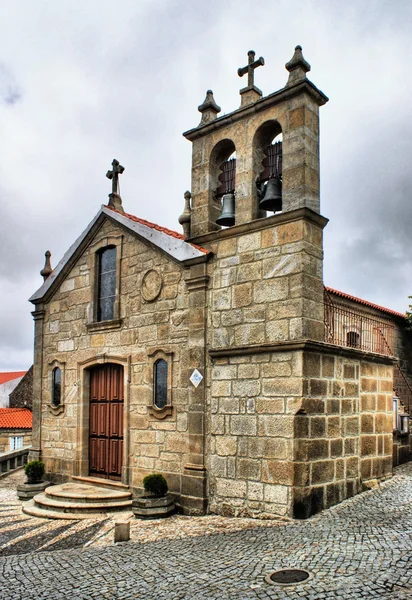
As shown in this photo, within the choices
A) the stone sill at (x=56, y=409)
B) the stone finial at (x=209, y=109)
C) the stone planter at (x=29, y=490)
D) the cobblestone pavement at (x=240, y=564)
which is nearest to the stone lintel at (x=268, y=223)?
the stone finial at (x=209, y=109)

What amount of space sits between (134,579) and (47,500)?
486 centimetres

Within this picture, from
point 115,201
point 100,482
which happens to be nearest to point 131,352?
point 100,482

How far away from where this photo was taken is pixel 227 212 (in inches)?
395

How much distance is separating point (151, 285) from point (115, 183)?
3427 millimetres

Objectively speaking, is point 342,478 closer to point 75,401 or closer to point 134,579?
point 134,579

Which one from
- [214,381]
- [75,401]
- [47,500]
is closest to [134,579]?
[214,381]

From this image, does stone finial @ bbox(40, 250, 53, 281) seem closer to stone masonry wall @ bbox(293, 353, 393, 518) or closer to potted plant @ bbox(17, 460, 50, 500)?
potted plant @ bbox(17, 460, 50, 500)

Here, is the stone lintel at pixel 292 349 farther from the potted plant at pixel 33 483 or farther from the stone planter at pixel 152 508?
the potted plant at pixel 33 483

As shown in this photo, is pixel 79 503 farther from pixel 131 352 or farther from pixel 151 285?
pixel 151 285

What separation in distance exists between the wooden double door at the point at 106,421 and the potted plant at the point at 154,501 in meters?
1.81

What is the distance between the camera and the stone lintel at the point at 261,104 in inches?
359

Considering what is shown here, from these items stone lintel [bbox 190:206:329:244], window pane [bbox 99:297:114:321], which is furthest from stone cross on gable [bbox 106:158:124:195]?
stone lintel [bbox 190:206:329:244]

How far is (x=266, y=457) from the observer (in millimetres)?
8758

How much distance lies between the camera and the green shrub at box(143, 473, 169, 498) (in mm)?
9719
